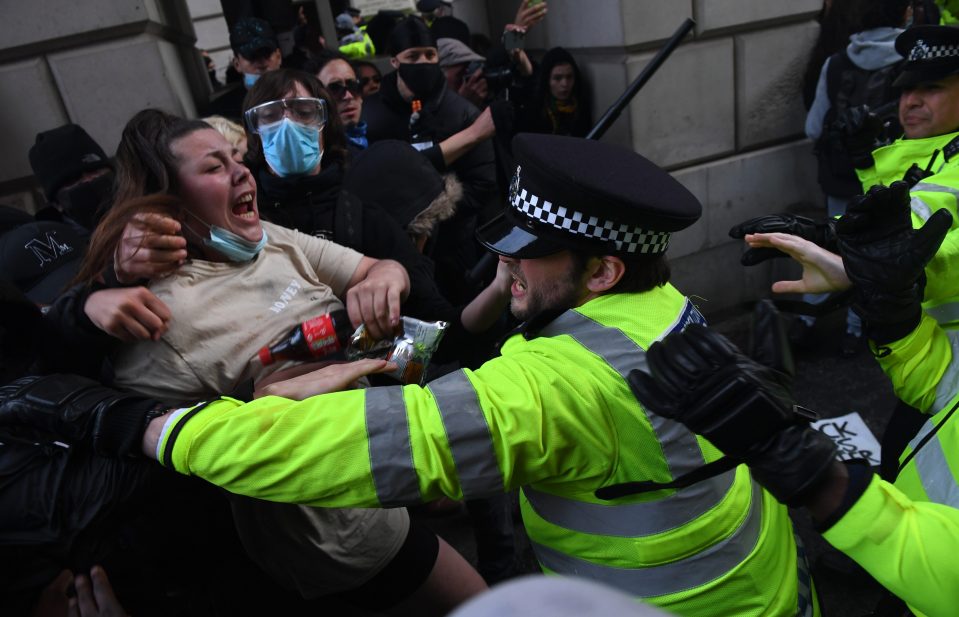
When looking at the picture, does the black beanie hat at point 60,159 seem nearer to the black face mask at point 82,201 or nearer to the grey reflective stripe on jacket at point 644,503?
the black face mask at point 82,201

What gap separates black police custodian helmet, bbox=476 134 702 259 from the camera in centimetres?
133

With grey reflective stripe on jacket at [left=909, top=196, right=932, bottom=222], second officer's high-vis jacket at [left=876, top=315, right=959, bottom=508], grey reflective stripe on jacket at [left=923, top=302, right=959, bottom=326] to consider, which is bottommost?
second officer's high-vis jacket at [left=876, top=315, right=959, bottom=508]

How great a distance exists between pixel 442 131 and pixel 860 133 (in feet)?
7.38

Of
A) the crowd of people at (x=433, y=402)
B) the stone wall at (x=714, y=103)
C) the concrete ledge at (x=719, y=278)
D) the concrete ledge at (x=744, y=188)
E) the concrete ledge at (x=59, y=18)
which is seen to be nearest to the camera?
the crowd of people at (x=433, y=402)

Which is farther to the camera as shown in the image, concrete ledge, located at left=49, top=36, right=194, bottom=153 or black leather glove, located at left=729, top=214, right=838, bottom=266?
concrete ledge, located at left=49, top=36, right=194, bottom=153

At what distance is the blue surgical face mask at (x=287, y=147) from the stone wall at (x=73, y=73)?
1.53m

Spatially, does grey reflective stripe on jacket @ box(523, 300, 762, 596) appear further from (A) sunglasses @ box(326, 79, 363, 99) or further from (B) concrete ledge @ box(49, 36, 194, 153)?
(B) concrete ledge @ box(49, 36, 194, 153)

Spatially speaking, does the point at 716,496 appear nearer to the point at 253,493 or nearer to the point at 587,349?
the point at 587,349

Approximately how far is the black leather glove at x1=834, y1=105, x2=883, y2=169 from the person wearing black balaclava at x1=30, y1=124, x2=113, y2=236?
354 centimetres

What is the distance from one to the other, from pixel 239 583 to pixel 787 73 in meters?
4.79

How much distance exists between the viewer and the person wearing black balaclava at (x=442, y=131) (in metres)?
3.59

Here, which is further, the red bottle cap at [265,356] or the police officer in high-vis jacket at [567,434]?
the red bottle cap at [265,356]

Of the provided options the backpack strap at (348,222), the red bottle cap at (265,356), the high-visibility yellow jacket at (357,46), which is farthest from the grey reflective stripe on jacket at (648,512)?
the high-visibility yellow jacket at (357,46)

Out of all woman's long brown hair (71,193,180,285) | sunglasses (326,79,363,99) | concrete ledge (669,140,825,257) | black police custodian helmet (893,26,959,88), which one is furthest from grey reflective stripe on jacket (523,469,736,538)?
concrete ledge (669,140,825,257)
